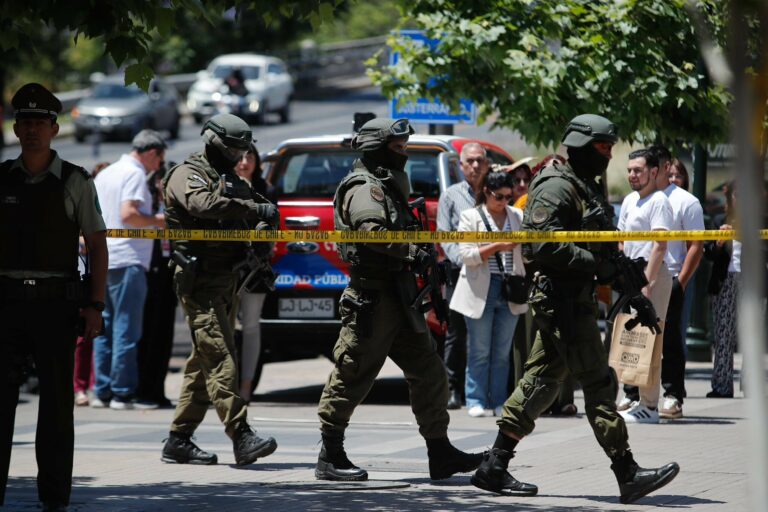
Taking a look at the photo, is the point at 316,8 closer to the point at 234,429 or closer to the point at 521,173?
the point at 234,429

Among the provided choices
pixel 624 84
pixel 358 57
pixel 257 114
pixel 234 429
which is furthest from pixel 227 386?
pixel 358 57

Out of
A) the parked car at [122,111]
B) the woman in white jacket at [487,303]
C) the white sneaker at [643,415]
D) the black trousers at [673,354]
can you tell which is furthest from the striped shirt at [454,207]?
the parked car at [122,111]

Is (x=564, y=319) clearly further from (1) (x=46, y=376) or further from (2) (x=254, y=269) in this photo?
(1) (x=46, y=376)

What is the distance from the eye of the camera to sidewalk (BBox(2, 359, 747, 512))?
23.1 feet

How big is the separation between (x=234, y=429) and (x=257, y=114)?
34.9m

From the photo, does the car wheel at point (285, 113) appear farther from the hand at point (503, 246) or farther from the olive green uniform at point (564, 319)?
the olive green uniform at point (564, 319)

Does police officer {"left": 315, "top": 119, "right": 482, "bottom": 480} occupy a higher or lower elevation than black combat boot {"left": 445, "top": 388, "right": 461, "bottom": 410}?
higher

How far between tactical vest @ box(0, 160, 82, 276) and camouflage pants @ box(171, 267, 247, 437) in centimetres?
181

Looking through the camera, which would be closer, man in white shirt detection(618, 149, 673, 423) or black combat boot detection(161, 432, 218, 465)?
black combat boot detection(161, 432, 218, 465)

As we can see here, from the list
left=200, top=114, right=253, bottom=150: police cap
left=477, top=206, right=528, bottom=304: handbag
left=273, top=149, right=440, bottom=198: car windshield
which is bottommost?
left=477, top=206, right=528, bottom=304: handbag

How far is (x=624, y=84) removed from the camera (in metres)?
11.9

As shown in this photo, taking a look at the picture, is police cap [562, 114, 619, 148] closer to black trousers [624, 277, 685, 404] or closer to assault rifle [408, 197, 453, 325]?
assault rifle [408, 197, 453, 325]

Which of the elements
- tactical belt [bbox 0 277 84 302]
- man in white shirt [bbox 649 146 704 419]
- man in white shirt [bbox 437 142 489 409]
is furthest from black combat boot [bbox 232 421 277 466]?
man in white shirt [bbox 649 146 704 419]

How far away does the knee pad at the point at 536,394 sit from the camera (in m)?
7.25
